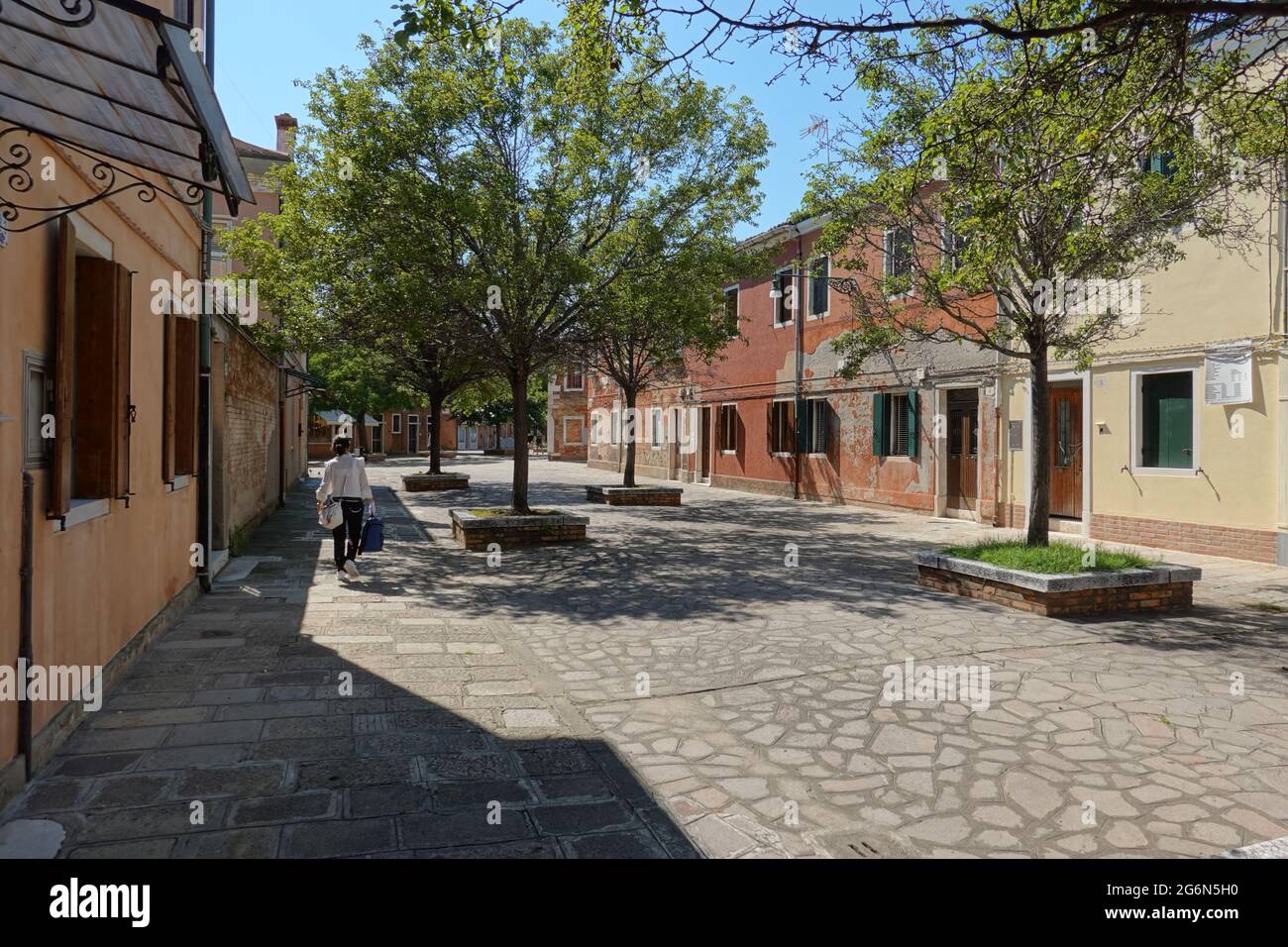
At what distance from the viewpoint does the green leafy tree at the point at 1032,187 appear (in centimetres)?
562

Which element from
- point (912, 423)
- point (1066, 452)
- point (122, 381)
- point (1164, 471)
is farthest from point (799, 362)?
point (122, 381)

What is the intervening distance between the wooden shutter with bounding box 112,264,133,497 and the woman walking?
358cm

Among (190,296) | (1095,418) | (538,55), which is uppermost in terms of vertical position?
(538,55)

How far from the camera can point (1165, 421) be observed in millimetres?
11438

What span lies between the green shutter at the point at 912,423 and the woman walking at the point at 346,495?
10.8 meters

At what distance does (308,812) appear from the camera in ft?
11.2

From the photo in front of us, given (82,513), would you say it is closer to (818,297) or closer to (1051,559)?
(1051,559)

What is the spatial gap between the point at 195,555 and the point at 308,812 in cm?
547

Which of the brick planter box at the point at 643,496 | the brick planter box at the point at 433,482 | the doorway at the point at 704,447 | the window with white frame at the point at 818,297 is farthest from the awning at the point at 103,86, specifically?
the doorway at the point at 704,447

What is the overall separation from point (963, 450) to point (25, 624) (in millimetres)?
14734

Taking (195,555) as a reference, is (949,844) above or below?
below

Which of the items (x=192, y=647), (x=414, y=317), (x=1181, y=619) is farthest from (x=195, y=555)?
(x=1181, y=619)

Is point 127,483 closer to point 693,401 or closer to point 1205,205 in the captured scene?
point 1205,205

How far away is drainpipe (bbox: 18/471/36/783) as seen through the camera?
3564 mm
